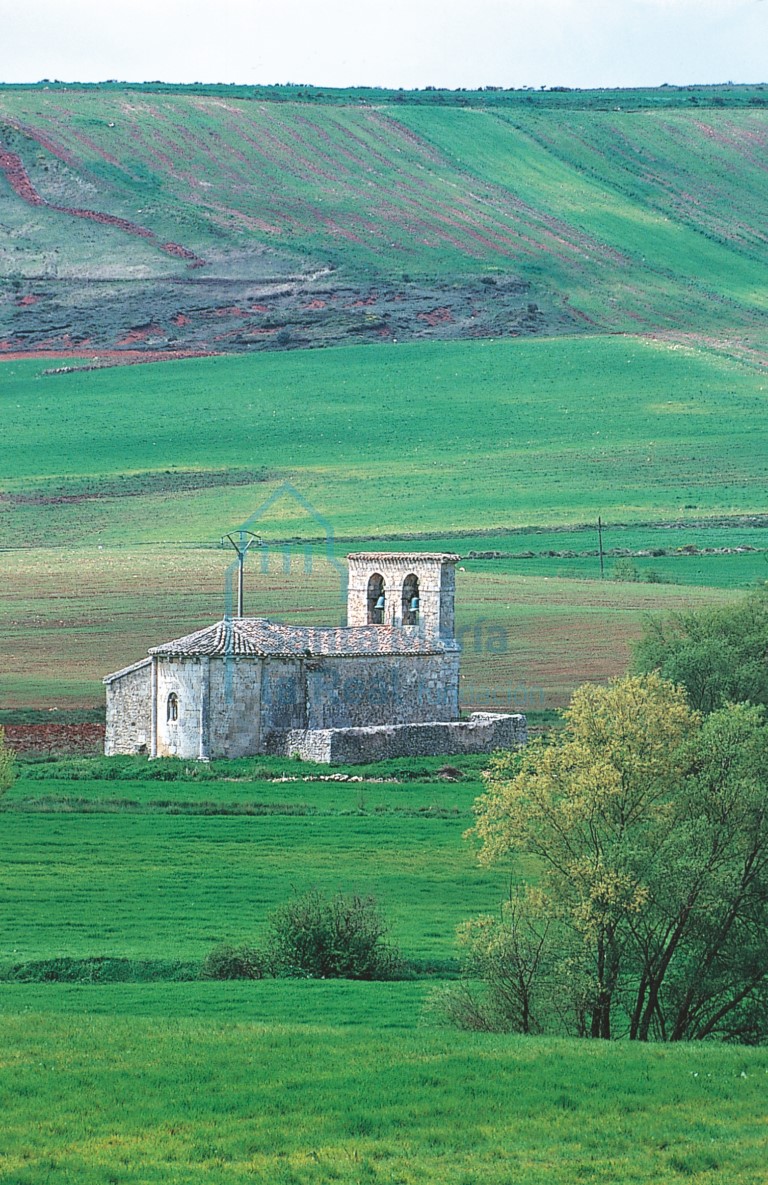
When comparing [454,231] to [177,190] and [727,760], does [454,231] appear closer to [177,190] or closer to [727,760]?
[177,190]

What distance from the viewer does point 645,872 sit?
70.5 feet

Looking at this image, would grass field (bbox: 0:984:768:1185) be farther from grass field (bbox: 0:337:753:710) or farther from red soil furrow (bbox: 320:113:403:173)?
red soil furrow (bbox: 320:113:403:173)

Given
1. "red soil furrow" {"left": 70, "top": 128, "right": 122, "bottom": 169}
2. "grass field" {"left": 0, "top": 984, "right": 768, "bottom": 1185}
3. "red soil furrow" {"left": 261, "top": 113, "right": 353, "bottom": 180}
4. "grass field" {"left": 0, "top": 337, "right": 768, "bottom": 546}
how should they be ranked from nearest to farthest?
1. "grass field" {"left": 0, "top": 984, "right": 768, "bottom": 1185}
2. "grass field" {"left": 0, "top": 337, "right": 768, "bottom": 546}
3. "red soil furrow" {"left": 70, "top": 128, "right": 122, "bottom": 169}
4. "red soil furrow" {"left": 261, "top": 113, "right": 353, "bottom": 180}

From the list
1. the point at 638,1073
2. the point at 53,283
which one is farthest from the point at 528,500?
the point at 638,1073

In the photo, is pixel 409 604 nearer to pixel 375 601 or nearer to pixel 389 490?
pixel 375 601

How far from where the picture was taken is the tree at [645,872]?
21.6 m

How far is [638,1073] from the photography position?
61.6 feet

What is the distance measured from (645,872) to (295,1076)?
4.88 meters

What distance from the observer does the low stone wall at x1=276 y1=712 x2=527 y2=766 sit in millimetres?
45000

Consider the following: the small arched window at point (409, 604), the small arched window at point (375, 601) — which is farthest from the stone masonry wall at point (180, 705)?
the small arched window at point (409, 604)

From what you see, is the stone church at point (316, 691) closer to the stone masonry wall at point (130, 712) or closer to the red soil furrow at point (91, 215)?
the stone masonry wall at point (130, 712)

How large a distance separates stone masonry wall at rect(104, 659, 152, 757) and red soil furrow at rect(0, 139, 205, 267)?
77727mm

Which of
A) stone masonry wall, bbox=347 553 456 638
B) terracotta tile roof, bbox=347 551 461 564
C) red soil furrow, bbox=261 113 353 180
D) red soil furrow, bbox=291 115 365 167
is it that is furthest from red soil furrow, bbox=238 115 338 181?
terracotta tile roof, bbox=347 551 461 564

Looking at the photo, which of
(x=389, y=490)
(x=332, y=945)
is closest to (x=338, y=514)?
(x=389, y=490)
